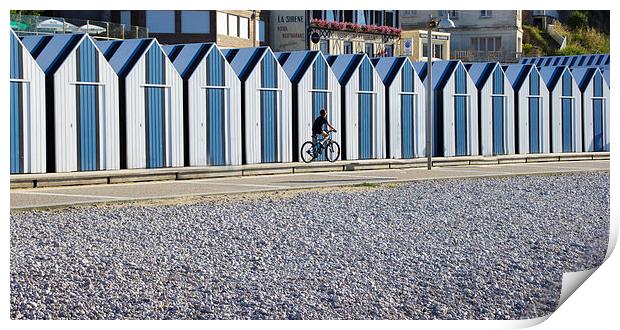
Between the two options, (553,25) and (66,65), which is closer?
(66,65)

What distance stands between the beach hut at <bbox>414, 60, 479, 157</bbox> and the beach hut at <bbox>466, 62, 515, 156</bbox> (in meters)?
0.40

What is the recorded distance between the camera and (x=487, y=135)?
94.6ft

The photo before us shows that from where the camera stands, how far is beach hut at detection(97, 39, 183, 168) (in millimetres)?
20703

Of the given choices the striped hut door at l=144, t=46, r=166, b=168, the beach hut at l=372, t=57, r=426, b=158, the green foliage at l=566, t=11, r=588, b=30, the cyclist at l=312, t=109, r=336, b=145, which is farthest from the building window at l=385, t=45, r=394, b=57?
the striped hut door at l=144, t=46, r=166, b=168

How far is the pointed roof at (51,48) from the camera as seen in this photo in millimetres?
19484

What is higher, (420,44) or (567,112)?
(420,44)

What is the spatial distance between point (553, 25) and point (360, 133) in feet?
180

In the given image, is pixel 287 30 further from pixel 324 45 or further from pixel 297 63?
pixel 297 63

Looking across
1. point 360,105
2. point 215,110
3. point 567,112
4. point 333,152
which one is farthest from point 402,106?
point 567,112

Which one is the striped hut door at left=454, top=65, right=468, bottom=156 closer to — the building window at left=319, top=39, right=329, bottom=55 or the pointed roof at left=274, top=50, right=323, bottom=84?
the pointed roof at left=274, top=50, right=323, bottom=84

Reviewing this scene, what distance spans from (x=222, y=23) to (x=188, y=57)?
2948 cm

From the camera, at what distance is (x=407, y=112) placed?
87.8 feet
